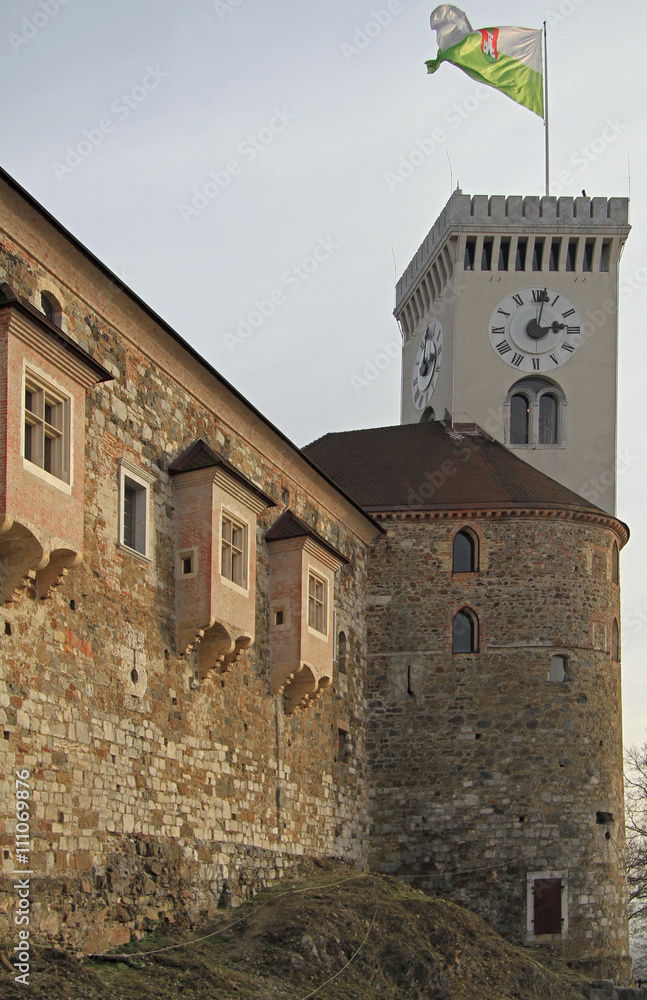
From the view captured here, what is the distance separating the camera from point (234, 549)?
2298 centimetres

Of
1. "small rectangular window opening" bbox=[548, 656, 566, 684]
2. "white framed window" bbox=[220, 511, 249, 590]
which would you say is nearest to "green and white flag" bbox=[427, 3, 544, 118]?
"small rectangular window opening" bbox=[548, 656, 566, 684]

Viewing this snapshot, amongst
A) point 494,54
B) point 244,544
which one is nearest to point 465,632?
point 244,544

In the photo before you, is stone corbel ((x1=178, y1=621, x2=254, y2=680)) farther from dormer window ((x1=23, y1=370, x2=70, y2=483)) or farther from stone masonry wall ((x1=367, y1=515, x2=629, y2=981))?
stone masonry wall ((x1=367, y1=515, x2=629, y2=981))

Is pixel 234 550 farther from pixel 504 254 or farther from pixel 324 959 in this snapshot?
pixel 504 254

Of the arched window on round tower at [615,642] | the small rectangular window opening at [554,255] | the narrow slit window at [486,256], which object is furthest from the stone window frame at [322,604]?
the small rectangular window opening at [554,255]

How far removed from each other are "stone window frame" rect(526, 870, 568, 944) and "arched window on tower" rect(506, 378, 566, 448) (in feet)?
47.7

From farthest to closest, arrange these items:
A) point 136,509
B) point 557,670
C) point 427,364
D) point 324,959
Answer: point 427,364 < point 557,670 < point 136,509 < point 324,959

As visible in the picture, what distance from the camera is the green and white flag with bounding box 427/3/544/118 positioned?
4181 cm

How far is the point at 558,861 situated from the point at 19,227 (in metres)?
19.5

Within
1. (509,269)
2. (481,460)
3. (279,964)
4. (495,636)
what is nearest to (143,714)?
(279,964)

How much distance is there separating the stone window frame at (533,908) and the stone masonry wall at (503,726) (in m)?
0.11

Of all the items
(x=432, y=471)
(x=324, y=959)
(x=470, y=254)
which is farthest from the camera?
(x=470, y=254)

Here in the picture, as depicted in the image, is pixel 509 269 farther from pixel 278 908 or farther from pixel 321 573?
pixel 278 908

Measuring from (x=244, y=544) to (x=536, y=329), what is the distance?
20627 millimetres
